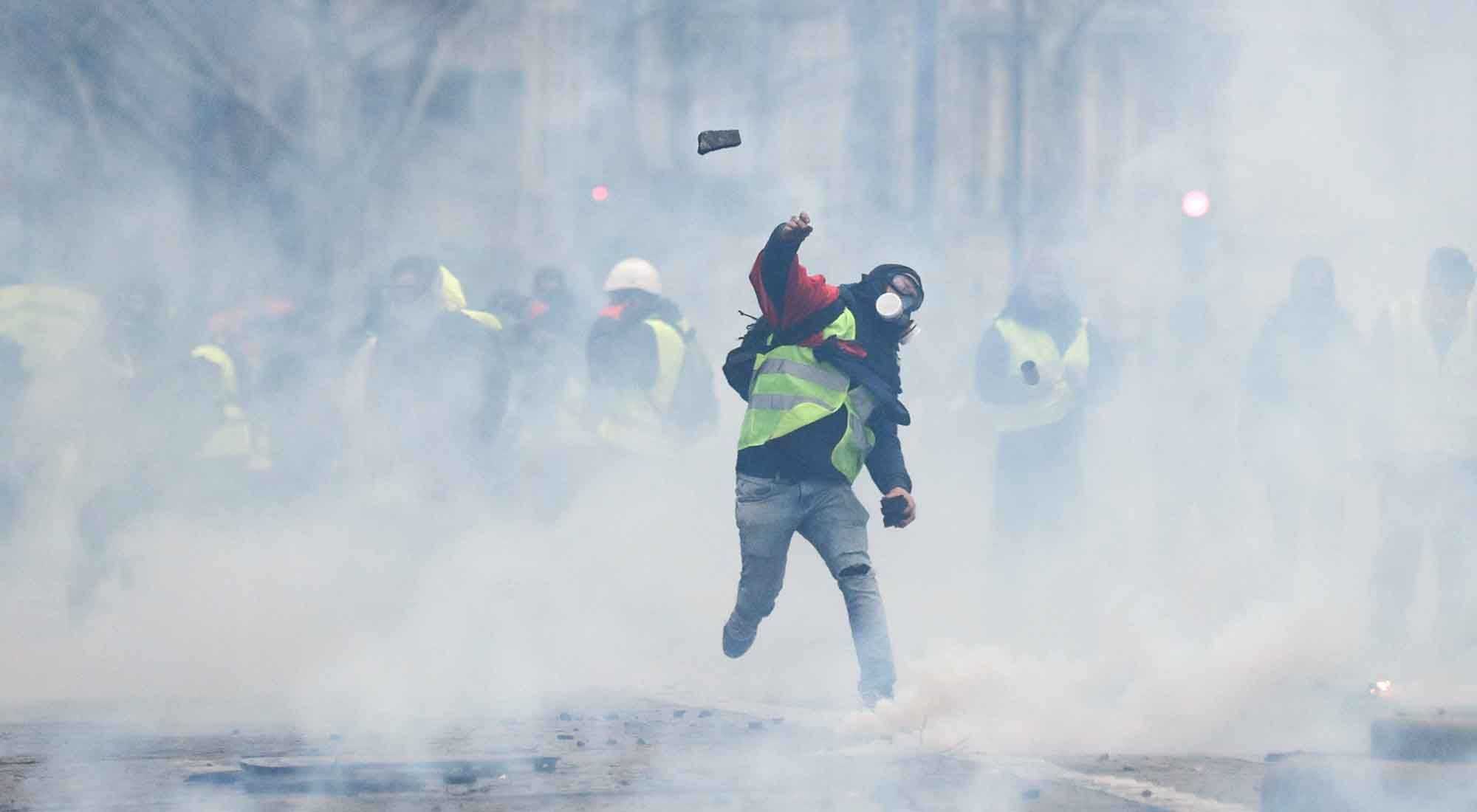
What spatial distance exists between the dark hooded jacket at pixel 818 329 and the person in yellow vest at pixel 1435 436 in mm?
3047

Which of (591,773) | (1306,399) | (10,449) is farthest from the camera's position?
(10,449)

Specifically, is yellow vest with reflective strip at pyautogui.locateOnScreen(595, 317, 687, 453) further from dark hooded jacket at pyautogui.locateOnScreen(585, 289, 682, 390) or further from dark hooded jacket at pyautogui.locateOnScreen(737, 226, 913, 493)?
dark hooded jacket at pyautogui.locateOnScreen(737, 226, 913, 493)

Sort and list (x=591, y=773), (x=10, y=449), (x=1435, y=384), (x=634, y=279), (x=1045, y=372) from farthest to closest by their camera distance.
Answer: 1. (x=10, y=449)
2. (x=634, y=279)
3. (x=1045, y=372)
4. (x=1435, y=384)
5. (x=591, y=773)

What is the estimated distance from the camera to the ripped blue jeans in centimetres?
659

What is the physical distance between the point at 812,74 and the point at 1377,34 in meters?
3.75

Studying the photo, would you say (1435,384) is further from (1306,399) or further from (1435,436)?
(1306,399)

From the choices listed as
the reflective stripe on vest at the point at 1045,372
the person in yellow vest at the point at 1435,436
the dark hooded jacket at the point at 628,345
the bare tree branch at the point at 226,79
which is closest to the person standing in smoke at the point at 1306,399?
the person in yellow vest at the point at 1435,436

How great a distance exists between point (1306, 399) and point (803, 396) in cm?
390

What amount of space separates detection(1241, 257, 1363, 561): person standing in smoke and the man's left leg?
3.51 meters

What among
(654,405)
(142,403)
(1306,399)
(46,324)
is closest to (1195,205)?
(1306,399)

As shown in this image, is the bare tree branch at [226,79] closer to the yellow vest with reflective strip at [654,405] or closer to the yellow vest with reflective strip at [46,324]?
the yellow vest with reflective strip at [46,324]

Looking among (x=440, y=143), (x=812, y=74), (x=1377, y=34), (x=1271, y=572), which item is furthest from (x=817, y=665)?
(x=440, y=143)

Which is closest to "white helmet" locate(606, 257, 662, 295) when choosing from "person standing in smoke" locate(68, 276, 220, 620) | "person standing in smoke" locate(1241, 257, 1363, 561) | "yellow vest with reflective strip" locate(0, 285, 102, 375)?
"person standing in smoke" locate(68, 276, 220, 620)

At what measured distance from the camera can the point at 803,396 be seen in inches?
258
